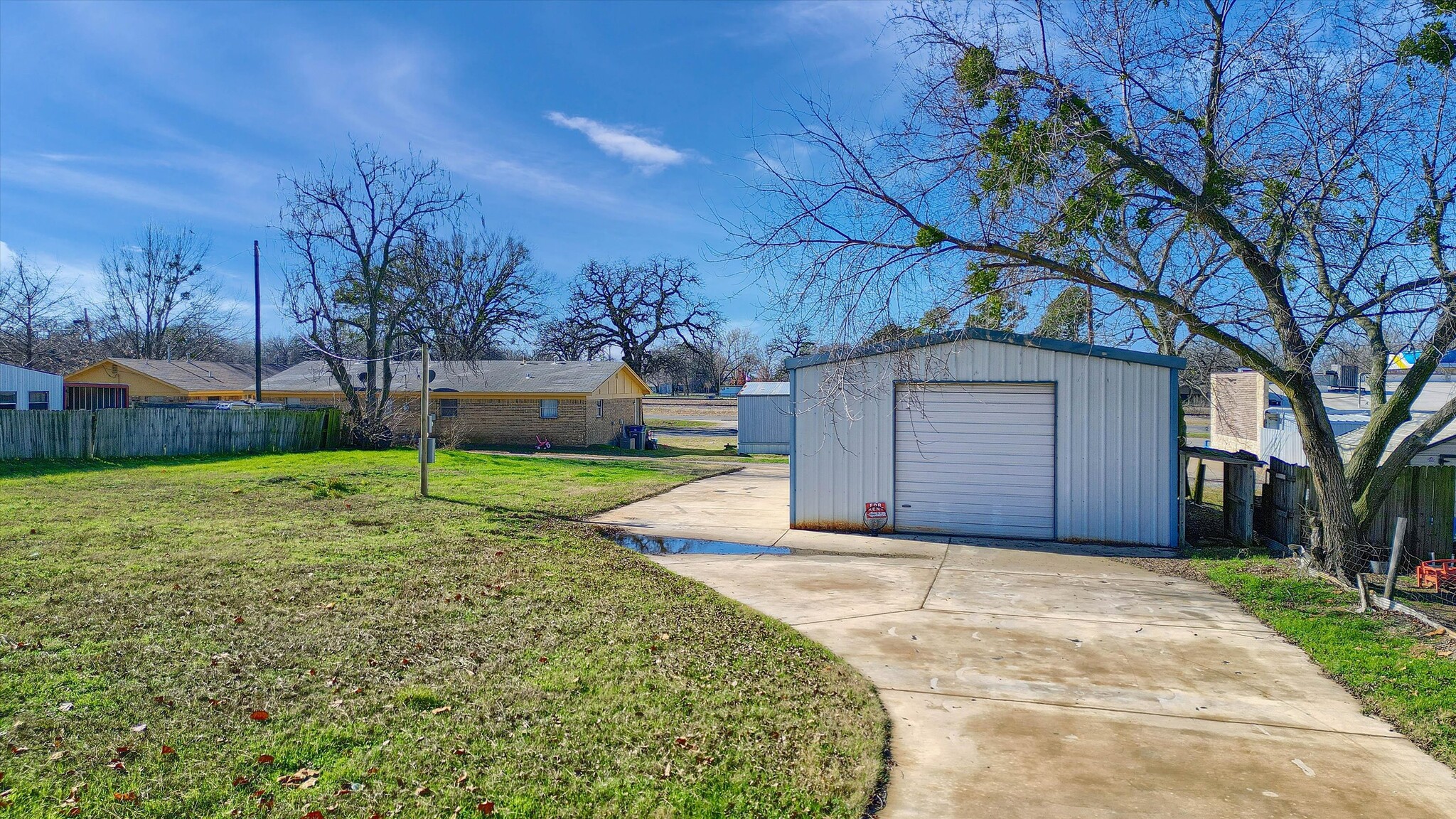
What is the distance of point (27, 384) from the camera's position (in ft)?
86.9

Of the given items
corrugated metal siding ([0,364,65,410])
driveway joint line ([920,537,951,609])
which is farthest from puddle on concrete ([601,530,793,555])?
corrugated metal siding ([0,364,65,410])

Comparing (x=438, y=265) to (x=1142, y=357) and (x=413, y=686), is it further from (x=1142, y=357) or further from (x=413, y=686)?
(x=413, y=686)

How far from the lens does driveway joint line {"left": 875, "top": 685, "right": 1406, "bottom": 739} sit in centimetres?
450

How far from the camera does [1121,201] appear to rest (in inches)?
316

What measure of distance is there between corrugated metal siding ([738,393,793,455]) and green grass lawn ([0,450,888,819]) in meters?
20.4

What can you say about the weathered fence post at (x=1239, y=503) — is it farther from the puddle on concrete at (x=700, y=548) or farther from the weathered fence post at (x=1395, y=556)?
the puddle on concrete at (x=700, y=548)

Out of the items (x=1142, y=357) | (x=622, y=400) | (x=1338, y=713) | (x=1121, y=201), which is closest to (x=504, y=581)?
(x=1338, y=713)

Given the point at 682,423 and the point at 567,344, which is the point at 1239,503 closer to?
the point at 682,423

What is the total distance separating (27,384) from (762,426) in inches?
954

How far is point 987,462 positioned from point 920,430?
3.26 feet

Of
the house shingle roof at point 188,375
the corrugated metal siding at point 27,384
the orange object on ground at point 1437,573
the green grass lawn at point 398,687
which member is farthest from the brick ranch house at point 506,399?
the orange object on ground at point 1437,573

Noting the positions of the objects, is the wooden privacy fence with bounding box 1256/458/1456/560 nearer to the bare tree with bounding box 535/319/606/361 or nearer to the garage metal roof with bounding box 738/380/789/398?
the garage metal roof with bounding box 738/380/789/398

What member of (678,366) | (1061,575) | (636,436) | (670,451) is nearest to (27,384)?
(636,436)

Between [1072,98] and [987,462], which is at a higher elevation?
[1072,98]
